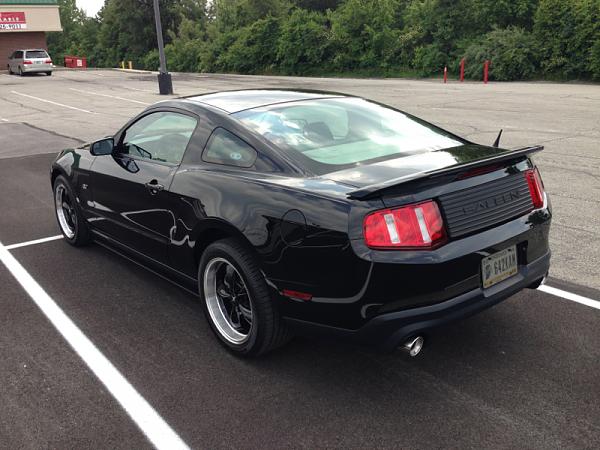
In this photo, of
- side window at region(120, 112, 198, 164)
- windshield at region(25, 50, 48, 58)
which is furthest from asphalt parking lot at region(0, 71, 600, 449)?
windshield at region(25, 50, 48, 58)

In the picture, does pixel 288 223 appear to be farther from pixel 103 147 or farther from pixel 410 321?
pixel 103 147

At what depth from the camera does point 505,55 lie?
92.6 feet

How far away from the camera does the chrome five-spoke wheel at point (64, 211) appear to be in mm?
5750

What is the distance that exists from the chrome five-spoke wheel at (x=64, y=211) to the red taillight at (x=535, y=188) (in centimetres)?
418

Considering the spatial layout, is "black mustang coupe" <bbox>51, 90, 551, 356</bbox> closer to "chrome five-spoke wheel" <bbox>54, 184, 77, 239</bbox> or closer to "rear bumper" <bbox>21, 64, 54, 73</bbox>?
"chrome five-spoke wheel" <bbox>54, 184, 77, 239</bbox>

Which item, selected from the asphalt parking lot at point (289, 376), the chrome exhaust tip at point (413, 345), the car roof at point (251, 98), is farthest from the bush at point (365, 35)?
the chrome exhaust tip at point (413, 345)

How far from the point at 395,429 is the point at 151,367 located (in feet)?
4.91

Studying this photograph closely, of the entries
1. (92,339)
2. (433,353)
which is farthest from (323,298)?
(92,339)

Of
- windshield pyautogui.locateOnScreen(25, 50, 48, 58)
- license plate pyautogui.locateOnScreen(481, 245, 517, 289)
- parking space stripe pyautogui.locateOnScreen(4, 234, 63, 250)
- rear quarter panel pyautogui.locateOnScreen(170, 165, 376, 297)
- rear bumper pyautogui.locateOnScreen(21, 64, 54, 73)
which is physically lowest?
parking space stripe pyautogui.locateOnScreen(4, 234, 63, 250)

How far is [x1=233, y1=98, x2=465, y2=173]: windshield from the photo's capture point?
348cm

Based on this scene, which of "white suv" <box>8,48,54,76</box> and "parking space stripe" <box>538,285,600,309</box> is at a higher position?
"white suv" <box>8,48,54,76</box>

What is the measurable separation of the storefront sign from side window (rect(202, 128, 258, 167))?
194 ft

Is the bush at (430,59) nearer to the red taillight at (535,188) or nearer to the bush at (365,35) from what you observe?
the bush at (365,35)

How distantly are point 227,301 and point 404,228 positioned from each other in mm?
1375
